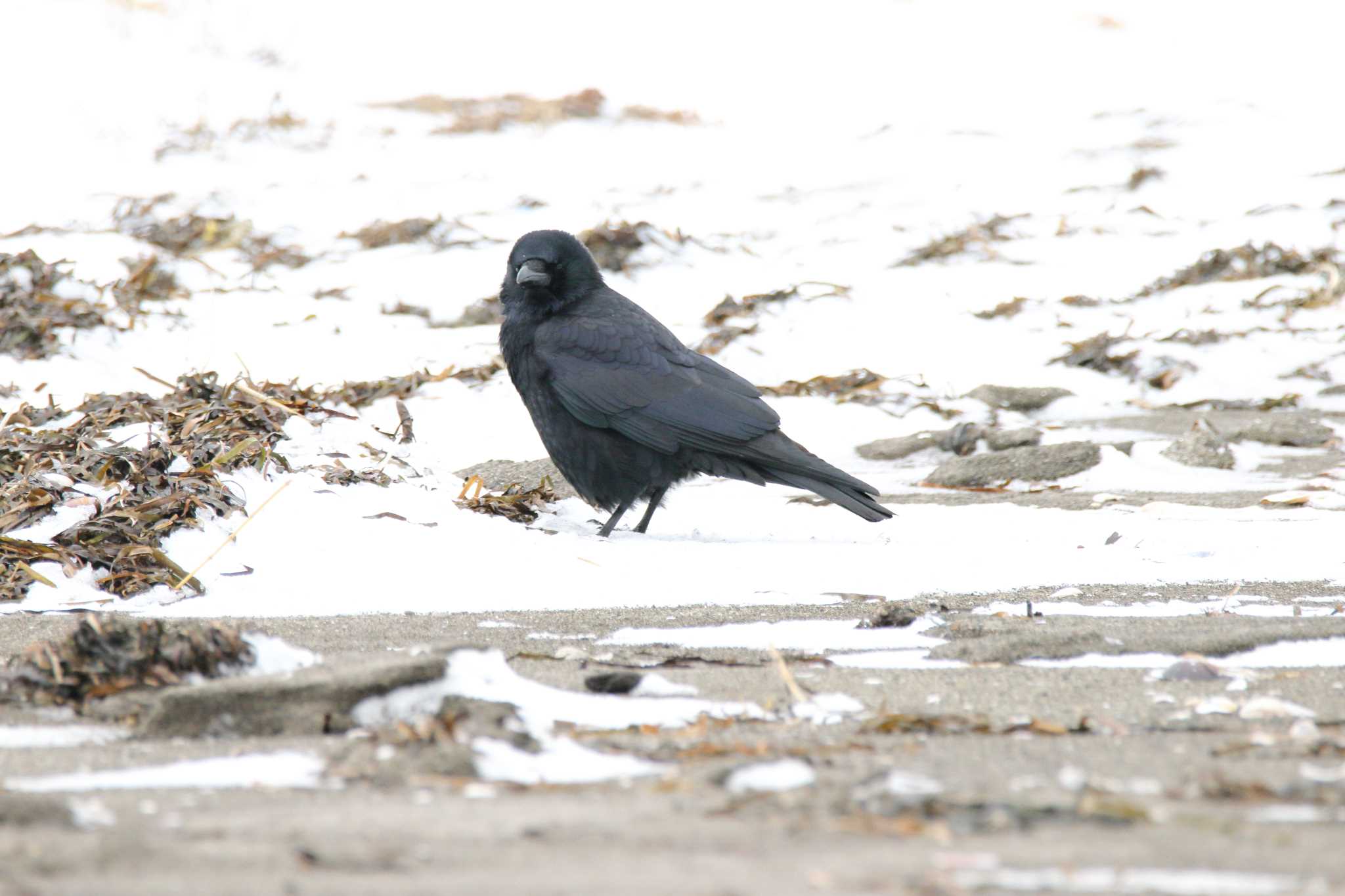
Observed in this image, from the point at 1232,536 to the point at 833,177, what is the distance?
948 cm

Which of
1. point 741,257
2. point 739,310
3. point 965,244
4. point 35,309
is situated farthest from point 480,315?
point 965,244

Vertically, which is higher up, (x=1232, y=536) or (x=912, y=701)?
(x=1232, y=536)

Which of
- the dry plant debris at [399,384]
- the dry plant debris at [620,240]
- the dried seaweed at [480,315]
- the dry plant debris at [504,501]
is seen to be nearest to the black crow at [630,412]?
the dry plant debris at [504,501]

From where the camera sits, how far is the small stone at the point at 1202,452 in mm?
6195

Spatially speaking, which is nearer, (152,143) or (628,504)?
(628,504)

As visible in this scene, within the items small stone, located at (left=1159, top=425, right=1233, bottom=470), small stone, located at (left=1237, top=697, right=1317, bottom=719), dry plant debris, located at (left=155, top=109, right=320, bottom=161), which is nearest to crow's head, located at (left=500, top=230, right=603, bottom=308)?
→ small stone, located at (left=1159, top=425, right=1233, bottom=470)

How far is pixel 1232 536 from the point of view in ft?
15.1

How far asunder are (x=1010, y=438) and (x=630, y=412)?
211 centimetres

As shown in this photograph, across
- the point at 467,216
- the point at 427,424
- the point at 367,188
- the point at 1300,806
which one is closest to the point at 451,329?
the point at 427,424

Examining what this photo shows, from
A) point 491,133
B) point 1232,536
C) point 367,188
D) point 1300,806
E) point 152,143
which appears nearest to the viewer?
point 1300,806

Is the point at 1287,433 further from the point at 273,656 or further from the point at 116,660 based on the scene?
the point at 116,660

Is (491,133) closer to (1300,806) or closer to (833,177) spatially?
(833,177)

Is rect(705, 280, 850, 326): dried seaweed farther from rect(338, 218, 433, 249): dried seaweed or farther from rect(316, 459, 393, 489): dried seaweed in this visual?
rect(316, 459, 393, 489): dried seaweed

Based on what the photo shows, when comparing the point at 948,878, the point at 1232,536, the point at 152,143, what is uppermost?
the point at 152,143
